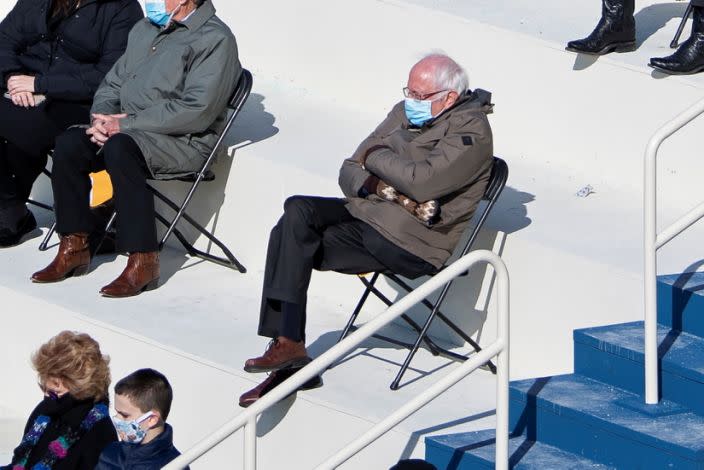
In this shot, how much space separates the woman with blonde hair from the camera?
5168mm

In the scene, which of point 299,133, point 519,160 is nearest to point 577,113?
point 519,160

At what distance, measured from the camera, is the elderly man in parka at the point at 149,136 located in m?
6.90

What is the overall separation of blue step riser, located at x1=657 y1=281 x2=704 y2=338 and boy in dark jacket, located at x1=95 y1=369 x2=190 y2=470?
6.04ft

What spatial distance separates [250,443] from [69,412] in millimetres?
709

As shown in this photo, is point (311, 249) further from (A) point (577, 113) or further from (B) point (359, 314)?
(A) point (577, 113)

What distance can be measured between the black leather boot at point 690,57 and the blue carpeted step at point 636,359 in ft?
5.17

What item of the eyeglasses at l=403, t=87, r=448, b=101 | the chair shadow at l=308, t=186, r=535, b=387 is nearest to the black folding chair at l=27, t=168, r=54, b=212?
the chair shadow at l=308, t=186, r=535, b=387

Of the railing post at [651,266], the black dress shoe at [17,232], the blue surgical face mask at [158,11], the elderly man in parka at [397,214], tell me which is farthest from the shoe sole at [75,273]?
the railing post at [651,266]

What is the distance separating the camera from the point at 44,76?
7.45 metres

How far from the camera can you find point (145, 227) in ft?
22.7

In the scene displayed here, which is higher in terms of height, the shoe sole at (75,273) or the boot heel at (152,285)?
the shoe sole at (75,273)

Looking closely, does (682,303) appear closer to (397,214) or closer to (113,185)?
(397,214)

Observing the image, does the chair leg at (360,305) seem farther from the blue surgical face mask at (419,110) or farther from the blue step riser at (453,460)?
the blue step riser at (453,460)

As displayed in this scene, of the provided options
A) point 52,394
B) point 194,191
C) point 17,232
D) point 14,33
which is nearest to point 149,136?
point 194,191
